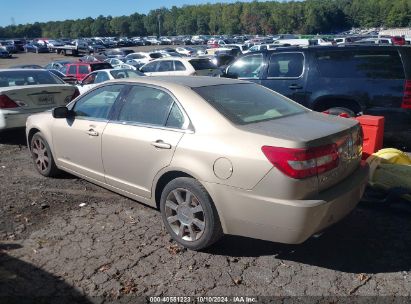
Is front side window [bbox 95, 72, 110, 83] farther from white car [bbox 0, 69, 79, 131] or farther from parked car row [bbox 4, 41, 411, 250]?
parked car row [bbox 4, 41, 411, 250]

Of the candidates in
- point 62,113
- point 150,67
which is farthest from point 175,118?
point 150,67

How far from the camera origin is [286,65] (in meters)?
7.56

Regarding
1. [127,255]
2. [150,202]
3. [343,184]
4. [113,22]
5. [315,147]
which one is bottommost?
[127,255]

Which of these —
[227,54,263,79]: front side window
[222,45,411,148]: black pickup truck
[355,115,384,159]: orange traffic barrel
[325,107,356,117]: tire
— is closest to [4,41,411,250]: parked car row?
[355,115,384,159]: orange traffic barrel

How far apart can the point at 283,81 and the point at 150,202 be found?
169 inches

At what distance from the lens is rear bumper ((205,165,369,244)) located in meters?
3.10

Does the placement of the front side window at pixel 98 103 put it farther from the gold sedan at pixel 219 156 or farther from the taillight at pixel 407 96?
the taillight at pixel 407 96

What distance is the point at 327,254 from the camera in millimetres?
3646

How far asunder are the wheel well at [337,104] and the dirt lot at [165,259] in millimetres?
2610

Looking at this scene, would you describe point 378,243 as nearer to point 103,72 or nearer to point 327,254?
point 327,254

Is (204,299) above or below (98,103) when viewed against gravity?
below

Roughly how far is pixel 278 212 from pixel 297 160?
0.41 meters

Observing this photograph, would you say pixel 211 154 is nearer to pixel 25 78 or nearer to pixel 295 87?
pixel 295 87

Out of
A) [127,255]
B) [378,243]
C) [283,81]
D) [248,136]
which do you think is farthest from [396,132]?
[127,255]
